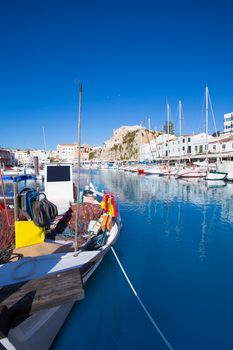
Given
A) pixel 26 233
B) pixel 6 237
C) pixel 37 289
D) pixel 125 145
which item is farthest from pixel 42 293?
pixel 125 145

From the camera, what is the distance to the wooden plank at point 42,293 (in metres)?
3.27

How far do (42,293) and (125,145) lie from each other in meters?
168

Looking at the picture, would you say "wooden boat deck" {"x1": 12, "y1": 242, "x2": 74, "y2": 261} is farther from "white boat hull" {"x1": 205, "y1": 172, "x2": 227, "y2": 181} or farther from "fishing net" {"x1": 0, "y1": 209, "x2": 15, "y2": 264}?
"white boat hull" {"x1": 205, "y1": 172, "x2": 227, "y2": 181}

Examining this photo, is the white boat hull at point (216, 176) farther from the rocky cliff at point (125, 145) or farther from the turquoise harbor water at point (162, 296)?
the rocky cliff at point (125, 145)

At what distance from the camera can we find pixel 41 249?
6391 mm

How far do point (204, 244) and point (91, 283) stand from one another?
6848 millimetres

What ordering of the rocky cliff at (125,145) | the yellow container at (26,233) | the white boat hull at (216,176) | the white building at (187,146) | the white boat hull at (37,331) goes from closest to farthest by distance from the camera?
1. the white boat hull at (37,331)
2. the yellow container at (26,233)
3. the white boat hull at (216,176)
4. the white building at (187,146)
5. the rocky cliff at (125,145)

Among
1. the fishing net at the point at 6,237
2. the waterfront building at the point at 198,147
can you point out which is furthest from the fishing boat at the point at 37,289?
the waterfront building at the point at 198,147

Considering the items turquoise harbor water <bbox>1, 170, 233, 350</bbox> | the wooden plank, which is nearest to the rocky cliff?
turquoise harbor water <bbox>1, 170, 233, 350</bbox>

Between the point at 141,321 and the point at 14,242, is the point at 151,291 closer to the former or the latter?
the point at 141,321

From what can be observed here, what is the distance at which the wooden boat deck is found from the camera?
20.2ft

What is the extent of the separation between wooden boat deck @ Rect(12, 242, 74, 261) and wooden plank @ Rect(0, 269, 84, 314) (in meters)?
2.36

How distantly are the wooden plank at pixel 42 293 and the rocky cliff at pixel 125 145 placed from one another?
141613 millimetres

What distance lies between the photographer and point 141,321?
5.93 metres
